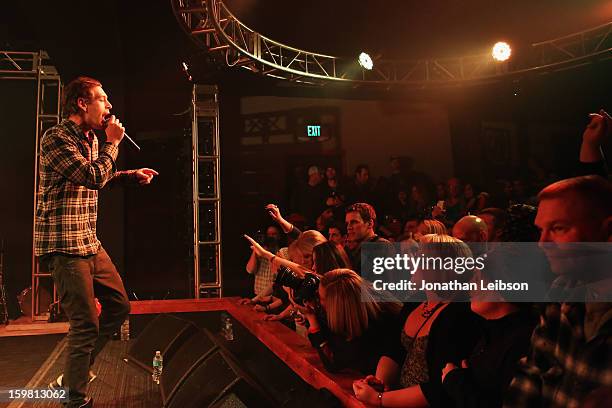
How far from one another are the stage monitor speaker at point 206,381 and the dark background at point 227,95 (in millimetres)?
3026

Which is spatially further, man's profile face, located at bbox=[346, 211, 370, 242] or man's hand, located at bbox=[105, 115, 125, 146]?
man's profile face, located at bbox=[346, 211, 370, 242]

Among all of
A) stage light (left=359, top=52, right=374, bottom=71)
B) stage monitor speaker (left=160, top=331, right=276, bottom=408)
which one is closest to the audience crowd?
stage monitor speaker (left=160, top=331, right=276, bottom=408)

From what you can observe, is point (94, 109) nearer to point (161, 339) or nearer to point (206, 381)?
point (206, 381)

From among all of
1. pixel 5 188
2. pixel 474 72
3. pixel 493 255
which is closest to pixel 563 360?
pixel 493 255

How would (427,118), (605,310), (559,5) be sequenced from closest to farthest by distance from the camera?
(605,310) → (559,5) → (427,118)

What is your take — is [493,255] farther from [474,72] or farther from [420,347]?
[474,72]

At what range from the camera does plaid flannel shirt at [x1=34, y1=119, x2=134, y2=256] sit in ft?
5.38

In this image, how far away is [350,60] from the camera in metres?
5.43

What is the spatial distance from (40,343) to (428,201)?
382 centimetres

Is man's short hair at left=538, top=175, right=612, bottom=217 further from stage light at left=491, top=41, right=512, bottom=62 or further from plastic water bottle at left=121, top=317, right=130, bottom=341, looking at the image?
stage light at left=491, top=41, right=512, bottom=62

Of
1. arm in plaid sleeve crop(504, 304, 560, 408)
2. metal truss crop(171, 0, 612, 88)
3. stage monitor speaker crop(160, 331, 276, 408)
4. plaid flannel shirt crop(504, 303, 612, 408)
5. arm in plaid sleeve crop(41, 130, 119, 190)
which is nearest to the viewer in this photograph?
plaid flannel shirt crop(504, 303, 612, 408)

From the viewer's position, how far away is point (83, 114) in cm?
180

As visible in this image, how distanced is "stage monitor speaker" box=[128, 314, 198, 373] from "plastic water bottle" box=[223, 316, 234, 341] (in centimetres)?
69

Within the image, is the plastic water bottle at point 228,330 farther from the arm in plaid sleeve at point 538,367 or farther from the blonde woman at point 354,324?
the arm in plaid sleeve at point 538,367
